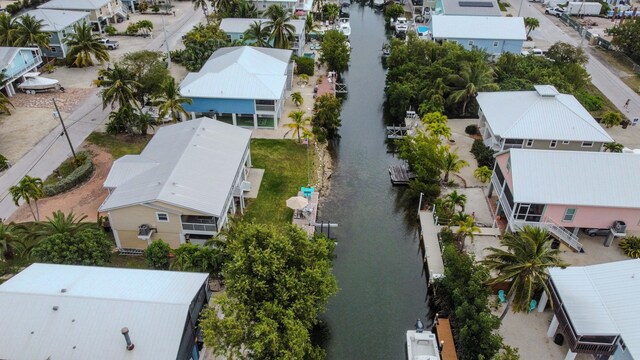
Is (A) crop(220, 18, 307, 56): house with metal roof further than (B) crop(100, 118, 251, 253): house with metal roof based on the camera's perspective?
Yes

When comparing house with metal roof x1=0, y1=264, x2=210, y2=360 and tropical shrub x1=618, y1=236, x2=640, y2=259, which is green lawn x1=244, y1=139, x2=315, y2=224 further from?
tropical shrub x1=618, y1=236, x2=640, y2=259

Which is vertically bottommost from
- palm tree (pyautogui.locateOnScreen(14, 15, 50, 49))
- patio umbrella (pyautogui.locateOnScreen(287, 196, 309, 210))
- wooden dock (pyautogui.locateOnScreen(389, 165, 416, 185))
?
wooden dock (pyautogui.locateOnScreen(389, 165, 416, 185))

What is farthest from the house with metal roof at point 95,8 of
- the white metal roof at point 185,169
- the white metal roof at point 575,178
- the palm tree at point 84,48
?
the white metal roof at point 575,178

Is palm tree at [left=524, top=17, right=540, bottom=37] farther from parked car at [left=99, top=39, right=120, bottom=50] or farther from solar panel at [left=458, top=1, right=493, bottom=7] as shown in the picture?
parked car at [left=99, top=39, right=120, bottom=50]

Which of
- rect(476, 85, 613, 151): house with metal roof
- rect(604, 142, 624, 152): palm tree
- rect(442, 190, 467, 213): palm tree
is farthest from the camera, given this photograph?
rect(476, 85, 613, 151): house with metal roof

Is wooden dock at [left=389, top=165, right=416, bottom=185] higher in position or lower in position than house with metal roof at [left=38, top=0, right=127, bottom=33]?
lower

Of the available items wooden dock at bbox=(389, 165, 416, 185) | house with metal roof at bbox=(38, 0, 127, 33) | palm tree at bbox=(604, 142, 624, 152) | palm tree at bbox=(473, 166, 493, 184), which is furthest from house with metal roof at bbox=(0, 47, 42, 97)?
palm tree at bbox=(604, 142, 624, 152)

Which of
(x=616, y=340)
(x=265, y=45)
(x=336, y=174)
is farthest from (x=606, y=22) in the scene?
(x=616, y=340)

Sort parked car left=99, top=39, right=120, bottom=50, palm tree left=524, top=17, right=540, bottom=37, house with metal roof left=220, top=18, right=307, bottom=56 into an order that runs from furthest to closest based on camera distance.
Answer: palm tree left=524, top=17, right=540, bottom=37, parked car left=99, top=39, right=120, bottom=50, house with metal roof left=220, top=18, right=307, bottom=56
